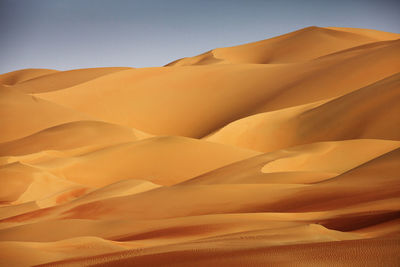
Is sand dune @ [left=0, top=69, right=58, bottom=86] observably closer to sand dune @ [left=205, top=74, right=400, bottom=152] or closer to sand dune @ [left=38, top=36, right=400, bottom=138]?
sand dune @ [left=38, top=36, right=400, bottom=138]

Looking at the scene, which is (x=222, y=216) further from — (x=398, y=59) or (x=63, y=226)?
(x=398, y=59)

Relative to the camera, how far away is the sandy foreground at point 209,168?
4734 mm

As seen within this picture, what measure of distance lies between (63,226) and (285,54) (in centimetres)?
6792

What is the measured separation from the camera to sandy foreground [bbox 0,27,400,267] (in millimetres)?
4734

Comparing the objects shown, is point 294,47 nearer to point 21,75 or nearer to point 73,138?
point 21,75

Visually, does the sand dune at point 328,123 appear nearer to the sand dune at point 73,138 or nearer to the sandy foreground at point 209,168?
the sandy foreground at point 209,168

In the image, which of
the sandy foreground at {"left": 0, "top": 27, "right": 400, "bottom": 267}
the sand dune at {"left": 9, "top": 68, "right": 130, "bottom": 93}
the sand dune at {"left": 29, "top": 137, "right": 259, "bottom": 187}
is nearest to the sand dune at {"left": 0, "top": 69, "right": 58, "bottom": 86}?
the sand dune at {"left": 9, "top": 68, "right": 130, "bottom": 93}

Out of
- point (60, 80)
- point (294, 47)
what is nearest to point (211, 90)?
point (60, 80)

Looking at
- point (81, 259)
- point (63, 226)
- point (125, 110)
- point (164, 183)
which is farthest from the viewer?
point (125, 110)

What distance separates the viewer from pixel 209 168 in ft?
63.9

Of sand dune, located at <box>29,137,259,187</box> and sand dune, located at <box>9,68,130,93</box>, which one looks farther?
sand dune, located at <box>9,68,130,93</box>

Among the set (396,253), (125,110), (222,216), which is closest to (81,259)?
(396,253)

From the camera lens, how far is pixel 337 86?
109 feet

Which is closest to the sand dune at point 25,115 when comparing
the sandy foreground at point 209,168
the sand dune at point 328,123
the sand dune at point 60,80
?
the sandy foreground at point 209,168
